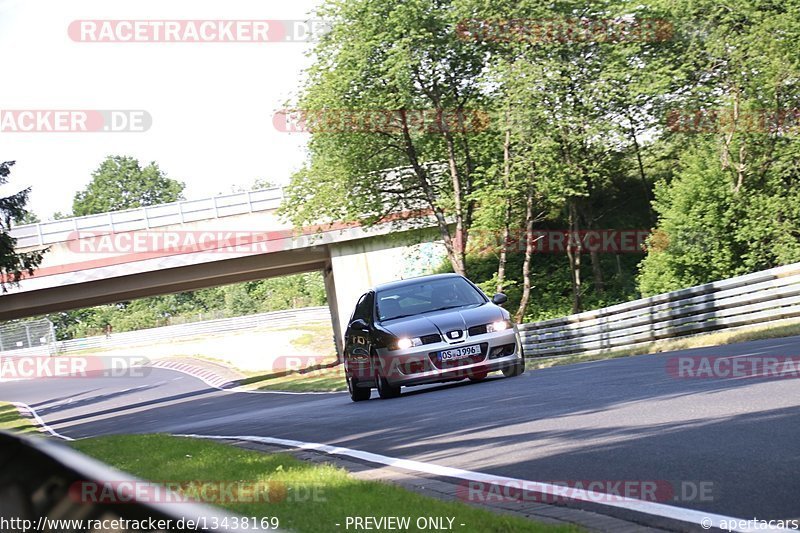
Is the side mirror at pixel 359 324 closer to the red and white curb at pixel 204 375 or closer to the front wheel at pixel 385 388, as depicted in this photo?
the front wheel at pixel 385 388

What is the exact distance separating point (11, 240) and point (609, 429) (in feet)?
91.7

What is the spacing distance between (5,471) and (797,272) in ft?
63.7

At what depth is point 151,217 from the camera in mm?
40344

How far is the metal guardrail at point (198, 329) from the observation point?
71.9 metres

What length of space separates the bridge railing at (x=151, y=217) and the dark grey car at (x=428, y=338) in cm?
2472

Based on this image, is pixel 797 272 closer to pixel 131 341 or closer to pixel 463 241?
pixel 463 241

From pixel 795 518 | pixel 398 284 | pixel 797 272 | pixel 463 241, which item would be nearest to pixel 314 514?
pixel 795 518

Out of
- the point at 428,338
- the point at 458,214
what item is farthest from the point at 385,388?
the point at 458,214

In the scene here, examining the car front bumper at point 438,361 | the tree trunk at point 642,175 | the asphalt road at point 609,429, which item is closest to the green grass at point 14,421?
the car front bumper at point 438,361

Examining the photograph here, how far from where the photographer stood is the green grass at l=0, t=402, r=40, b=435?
1060 inches

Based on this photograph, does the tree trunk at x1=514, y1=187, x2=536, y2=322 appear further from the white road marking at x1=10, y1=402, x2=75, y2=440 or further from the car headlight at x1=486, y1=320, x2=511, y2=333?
the car headlight at x1=486, y1=320, x2=511, y2=333

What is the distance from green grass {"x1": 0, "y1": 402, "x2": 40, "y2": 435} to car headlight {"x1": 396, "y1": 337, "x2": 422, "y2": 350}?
1235cm

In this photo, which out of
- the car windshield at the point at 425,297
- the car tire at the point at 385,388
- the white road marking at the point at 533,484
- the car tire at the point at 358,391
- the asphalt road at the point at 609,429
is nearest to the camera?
the white road marking at the point at 533,484

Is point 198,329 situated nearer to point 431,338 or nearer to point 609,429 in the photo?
point 431,338
